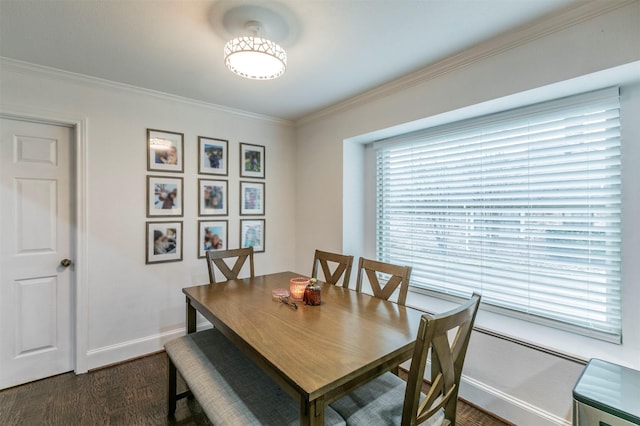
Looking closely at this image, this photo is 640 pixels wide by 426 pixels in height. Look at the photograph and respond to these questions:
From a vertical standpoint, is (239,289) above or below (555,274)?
below

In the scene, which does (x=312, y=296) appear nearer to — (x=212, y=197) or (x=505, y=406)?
(x=505, y=406)

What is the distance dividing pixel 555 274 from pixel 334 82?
2110mm

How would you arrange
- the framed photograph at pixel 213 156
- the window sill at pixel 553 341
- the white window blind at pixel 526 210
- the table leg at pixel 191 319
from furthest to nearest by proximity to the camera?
the framed photograph at pixel 213 156 → the table leg at pixel 191 319 → the white window blind at pixel 526 210 → the window sill at pixel 553 341

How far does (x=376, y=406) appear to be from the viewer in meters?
1.31

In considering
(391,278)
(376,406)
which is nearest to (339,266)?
(391,278)

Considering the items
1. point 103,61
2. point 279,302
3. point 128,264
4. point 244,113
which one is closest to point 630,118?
point 279,302

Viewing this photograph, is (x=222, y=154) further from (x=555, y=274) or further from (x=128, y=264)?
(x=555, y=274)

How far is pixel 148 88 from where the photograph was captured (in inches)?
100.0

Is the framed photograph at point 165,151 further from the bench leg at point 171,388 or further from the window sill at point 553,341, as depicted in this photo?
the window sill at point 553,341

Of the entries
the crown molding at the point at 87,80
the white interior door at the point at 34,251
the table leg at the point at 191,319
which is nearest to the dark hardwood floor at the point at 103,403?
the white interior door at the point at 34,251

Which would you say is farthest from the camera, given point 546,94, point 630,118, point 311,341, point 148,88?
point 148,88

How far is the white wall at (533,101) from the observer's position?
4.91 ft

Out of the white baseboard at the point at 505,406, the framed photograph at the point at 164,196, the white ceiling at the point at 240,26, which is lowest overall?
the white baseboard at the point at 505,406

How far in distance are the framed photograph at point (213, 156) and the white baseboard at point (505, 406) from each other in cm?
285
